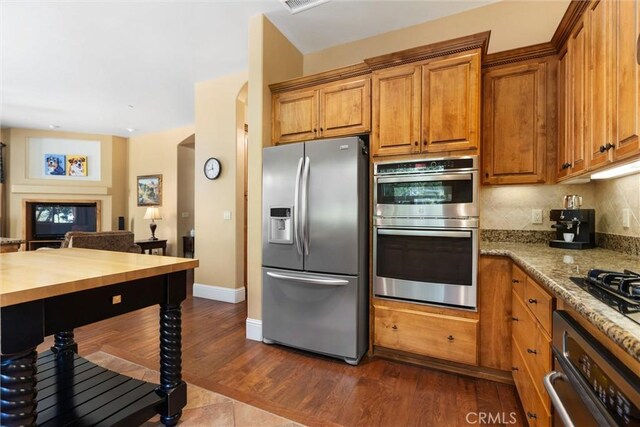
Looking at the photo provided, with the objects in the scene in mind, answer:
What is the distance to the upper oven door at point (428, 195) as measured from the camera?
197cm

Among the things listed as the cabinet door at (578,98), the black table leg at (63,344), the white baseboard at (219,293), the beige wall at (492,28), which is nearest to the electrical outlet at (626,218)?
the cabinet door at (578,98)

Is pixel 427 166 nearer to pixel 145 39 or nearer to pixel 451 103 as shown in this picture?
pixel 451 103

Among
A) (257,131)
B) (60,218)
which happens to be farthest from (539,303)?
(60,218)

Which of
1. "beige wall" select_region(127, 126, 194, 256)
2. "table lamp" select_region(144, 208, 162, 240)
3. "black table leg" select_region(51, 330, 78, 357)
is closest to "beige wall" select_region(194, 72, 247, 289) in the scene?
"black table leg" select_region(51, 330, 78, 357)

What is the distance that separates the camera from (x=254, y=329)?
8.80 ft

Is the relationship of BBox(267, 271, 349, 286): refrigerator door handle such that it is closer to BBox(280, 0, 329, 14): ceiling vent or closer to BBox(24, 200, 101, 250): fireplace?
BBox(280, 0, 329, 14): ceiling vent

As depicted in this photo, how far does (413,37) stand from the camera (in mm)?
2809

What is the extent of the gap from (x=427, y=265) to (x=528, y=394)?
879 millimetres

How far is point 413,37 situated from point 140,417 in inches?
141

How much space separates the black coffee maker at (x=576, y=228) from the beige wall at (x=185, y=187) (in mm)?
6295

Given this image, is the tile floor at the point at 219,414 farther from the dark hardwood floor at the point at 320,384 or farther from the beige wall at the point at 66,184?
the beige wall at the point at 66,184

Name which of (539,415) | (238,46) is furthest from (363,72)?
(539,415)

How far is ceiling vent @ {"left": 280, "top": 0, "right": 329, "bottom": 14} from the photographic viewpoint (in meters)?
2.50

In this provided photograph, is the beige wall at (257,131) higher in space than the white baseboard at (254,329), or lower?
higher
